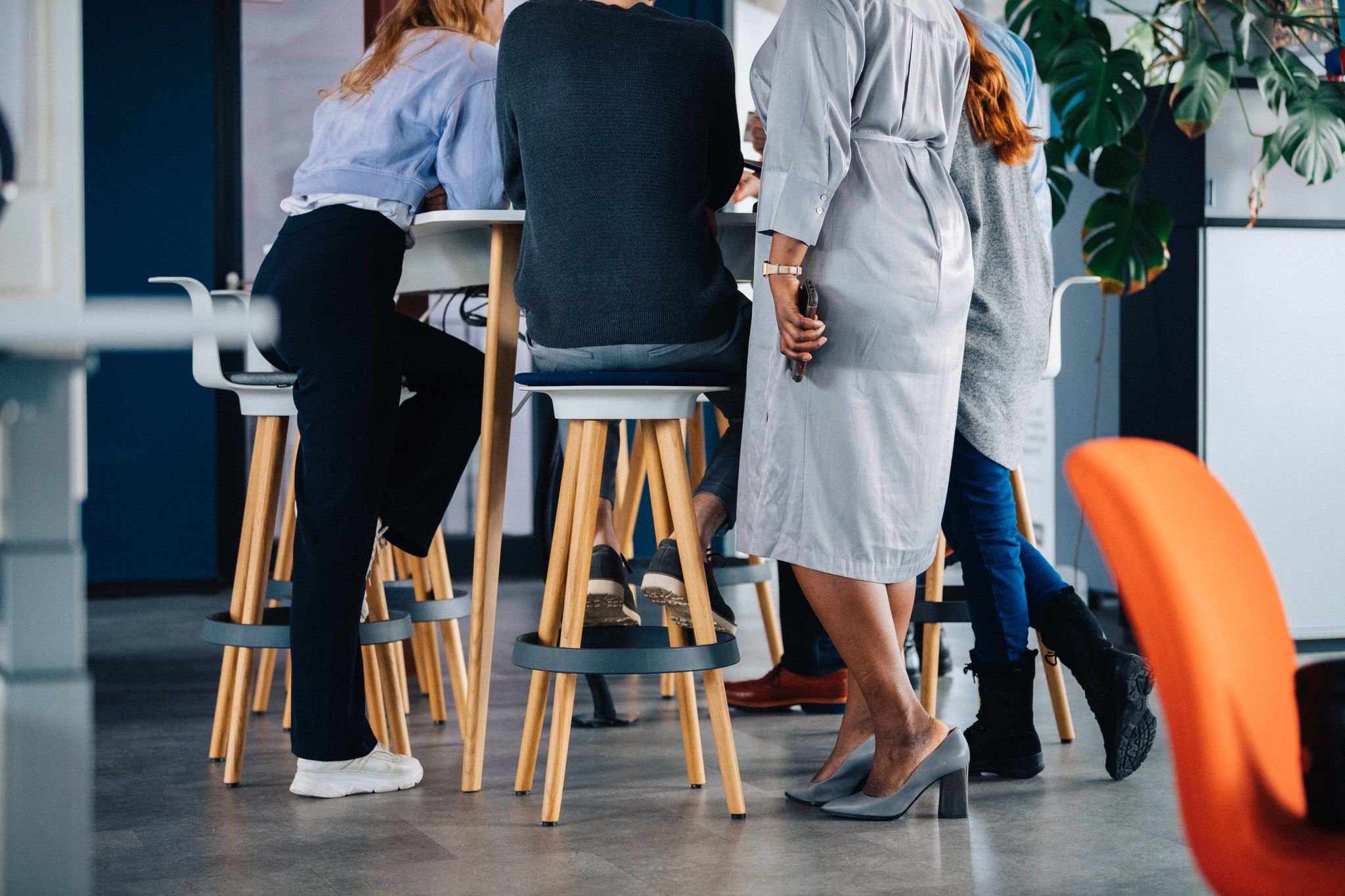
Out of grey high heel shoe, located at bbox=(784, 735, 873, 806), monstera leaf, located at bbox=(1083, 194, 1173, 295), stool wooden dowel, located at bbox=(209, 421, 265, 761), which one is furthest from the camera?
monstera leaf, located at bbox=(1083, 194, 1173, 295)

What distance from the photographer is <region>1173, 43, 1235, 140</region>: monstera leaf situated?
11.5 ft

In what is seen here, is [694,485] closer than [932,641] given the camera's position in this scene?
No

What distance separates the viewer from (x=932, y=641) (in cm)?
262

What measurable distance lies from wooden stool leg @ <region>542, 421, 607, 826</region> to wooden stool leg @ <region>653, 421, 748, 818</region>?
4.2 inches

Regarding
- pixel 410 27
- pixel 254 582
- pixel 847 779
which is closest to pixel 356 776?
pixel 254 582

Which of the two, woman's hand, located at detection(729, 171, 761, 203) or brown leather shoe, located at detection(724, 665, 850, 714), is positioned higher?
woman's hand, located at detection(729, 171, 761, 203)

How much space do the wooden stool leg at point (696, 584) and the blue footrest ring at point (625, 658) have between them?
0.12 feet

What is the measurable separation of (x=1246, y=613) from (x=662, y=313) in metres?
1.14

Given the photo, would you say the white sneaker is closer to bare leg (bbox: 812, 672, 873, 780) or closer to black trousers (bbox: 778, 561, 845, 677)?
bare leg (bbox: 812, 672, 873, 780)

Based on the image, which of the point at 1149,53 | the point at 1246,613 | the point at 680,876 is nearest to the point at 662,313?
the point at 680,876

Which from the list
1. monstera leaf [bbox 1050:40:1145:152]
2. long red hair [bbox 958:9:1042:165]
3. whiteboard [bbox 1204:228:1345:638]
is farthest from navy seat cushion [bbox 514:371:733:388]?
whiteboard [bbox 1204:228:1345:638]

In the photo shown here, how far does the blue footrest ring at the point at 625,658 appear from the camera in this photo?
201 centimetres

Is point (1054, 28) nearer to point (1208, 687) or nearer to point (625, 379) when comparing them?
point (625, 379)

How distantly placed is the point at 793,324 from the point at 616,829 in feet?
2.66
